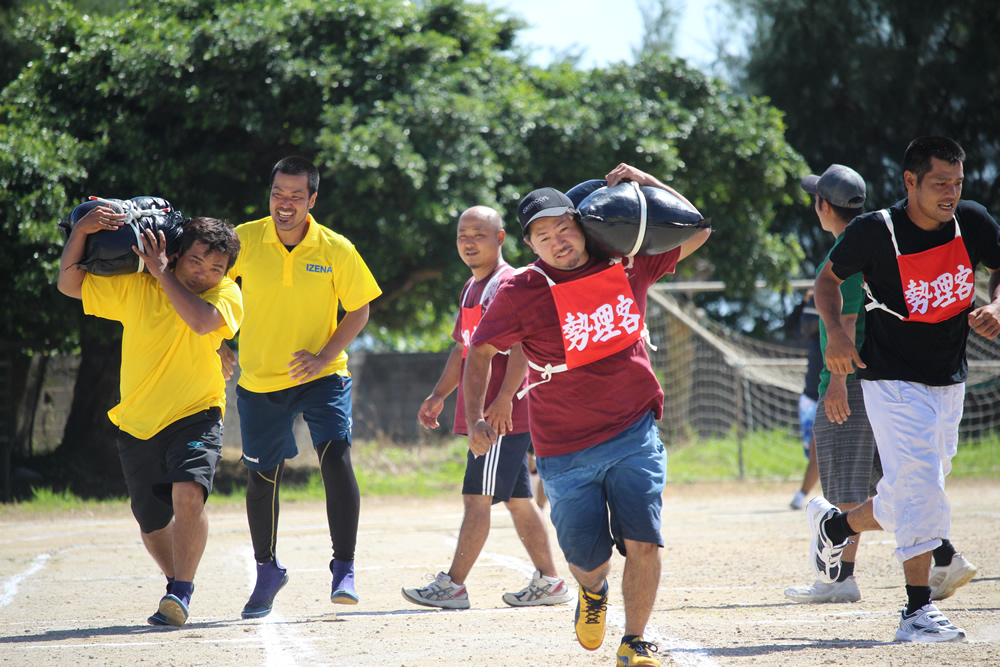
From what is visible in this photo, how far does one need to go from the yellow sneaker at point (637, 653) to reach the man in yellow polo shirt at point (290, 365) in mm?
1849

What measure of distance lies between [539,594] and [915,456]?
2.06 metres

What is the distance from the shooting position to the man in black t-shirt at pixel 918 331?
4.19 metres

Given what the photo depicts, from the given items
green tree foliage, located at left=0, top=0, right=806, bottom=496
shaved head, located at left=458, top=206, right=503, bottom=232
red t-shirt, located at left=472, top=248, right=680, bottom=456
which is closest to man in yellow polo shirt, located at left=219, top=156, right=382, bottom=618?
shaved head, located at left=458, top=206, right=503, bottom=232

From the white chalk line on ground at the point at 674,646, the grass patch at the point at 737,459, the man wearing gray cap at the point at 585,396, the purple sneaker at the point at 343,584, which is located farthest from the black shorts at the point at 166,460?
the grass patch at the point at 737,459

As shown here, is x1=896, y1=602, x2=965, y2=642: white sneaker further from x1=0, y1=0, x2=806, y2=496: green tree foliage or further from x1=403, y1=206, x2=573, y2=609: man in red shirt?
x1=0, y1=0, x2=806, y2=496: green tree foliage

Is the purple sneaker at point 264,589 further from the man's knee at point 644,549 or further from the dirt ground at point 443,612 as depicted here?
the man's knee at point 644,549

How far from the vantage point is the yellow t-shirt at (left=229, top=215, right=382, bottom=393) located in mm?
5020

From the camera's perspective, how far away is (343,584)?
486cm

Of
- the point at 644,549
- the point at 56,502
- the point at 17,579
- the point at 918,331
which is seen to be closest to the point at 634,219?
the point at 644,549

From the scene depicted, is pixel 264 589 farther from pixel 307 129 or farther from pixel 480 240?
pixel 307 129

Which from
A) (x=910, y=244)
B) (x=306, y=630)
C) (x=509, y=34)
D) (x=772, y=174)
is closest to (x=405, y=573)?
(x=306, y=630)

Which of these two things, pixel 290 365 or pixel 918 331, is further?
pixel 290 365

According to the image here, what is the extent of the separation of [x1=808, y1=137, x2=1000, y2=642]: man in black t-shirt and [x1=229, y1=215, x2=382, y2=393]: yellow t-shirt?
2462mm

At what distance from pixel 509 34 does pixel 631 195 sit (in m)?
13.2
